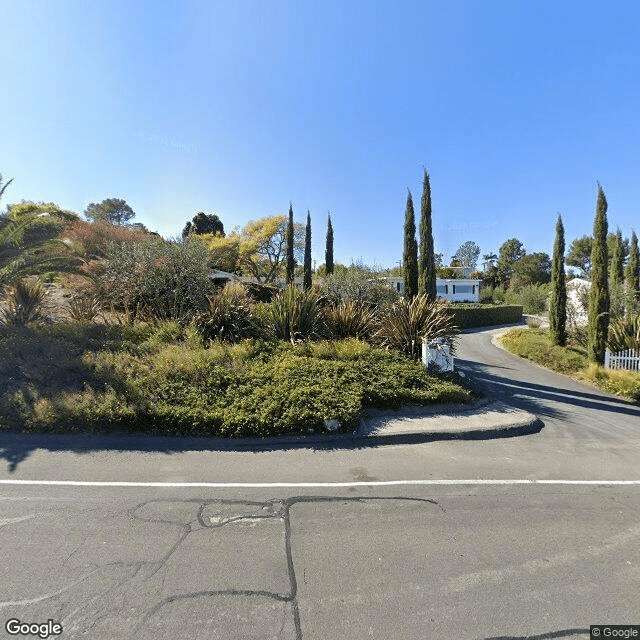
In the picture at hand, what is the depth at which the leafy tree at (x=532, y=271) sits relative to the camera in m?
56.0

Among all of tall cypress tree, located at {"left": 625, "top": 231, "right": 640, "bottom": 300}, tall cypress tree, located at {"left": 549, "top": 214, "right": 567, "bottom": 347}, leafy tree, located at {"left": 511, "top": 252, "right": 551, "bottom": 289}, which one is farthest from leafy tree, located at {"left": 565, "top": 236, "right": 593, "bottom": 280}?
tall cypress tree, located at {"left": 549, "top": 214, "right": 567, "bottom": 347}

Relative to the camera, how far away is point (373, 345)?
362 inches

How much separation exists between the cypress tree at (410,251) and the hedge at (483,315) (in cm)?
1403

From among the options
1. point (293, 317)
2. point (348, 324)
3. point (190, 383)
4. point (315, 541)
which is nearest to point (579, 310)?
point (348, 324)

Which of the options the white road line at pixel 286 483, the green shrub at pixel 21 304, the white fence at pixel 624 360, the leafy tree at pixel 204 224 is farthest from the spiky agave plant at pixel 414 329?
the leafy tree at pixel 204 224

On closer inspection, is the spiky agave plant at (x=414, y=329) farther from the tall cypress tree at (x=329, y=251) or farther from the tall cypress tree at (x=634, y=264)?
the tall cypress tree at (x=329, y=251)

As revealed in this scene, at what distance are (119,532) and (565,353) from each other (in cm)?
1742

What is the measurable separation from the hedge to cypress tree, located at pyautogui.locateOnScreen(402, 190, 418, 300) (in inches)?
552

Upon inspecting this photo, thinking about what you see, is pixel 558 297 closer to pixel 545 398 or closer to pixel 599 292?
pixel 599 292

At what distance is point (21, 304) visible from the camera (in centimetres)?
1038

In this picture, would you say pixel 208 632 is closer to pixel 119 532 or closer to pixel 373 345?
pixel 119 532

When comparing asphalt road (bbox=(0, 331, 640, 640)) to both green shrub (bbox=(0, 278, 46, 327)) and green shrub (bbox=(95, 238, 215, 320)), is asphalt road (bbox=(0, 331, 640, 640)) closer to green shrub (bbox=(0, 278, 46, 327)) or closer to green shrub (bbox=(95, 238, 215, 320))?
green shrub (bbox=(95, 238, 215, 320))

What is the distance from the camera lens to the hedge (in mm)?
29095

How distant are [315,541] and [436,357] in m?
5.92
